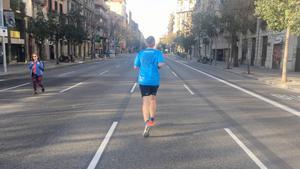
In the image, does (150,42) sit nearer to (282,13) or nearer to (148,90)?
(148,90)

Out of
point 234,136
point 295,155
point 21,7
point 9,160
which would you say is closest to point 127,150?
point 9,160

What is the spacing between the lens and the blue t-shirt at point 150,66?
686 centimetres

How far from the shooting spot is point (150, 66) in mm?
6902

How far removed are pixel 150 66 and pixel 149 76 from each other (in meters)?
0.22

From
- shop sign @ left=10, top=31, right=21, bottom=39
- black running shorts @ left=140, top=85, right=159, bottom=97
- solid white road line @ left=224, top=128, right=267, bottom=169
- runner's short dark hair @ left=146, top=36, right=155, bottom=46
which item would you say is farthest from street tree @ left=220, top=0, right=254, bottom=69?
black running shorts @ left=140, top=85, right=159, bottom=97

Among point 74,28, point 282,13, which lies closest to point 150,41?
point 282,13

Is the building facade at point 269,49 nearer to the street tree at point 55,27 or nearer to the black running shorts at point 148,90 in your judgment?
the street tree at point 55,27

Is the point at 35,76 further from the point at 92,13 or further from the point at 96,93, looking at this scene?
the point at 92,13

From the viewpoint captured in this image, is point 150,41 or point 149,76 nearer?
point 149,76

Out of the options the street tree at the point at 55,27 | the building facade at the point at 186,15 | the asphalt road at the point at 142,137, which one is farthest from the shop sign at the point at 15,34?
the asphalt road at the point at 142,137

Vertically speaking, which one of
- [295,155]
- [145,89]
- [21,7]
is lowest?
[295,155]

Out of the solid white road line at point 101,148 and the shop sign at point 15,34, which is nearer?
the solid white road line at point 101,148

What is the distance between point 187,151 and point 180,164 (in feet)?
2.26

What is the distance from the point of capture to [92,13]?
8331 cm
